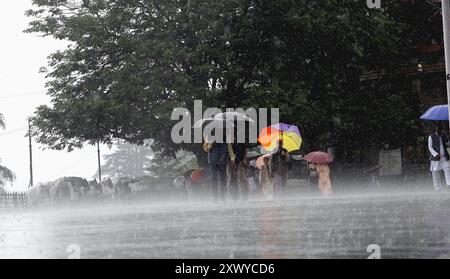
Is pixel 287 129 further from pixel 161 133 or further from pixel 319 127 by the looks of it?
pixel 161 133

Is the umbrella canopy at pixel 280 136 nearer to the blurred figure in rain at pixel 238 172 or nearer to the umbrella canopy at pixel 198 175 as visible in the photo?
the umbrella canopy at pixel 198 175

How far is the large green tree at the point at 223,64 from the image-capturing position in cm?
3412

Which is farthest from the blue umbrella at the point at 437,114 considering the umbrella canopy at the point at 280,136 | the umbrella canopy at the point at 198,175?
the umbrella canopy at the point at 198,175

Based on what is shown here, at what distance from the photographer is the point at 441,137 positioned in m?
23.0

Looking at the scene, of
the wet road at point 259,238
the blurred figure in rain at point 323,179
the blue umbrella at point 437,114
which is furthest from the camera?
the blurred figure in rain at point 323,179

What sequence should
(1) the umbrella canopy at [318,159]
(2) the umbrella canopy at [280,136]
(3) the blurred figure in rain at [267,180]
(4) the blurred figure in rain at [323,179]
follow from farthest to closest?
1. (2) the umbrella canopy at [280,136]
2. (4) the blurred figure in rain at [323,179]
3. (1) the umbrella canopy at [318,159]
4. (3) the blurred figure in rain at [267,180]

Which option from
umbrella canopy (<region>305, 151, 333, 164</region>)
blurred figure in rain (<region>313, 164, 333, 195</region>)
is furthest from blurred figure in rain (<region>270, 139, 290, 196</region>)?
blurred figure in rain (<region>313, 164, 333, 195</region>)

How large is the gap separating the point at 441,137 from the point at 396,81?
17044 mm

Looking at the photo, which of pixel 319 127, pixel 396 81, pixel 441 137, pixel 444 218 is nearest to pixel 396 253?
pixel 444 218

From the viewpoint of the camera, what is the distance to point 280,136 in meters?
27.8

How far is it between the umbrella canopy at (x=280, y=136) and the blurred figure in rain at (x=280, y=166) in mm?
2845

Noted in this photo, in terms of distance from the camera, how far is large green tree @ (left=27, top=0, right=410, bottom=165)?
34.1 metres

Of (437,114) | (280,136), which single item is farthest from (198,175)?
(437,114)

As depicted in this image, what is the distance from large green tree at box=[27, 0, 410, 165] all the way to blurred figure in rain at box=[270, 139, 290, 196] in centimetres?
855
